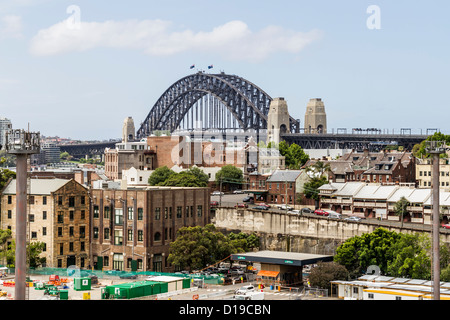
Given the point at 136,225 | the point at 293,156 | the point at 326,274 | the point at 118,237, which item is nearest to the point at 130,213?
the point at 136,225

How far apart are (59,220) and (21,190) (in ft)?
151

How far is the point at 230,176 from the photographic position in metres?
118

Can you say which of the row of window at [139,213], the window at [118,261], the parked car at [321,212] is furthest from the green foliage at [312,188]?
the window at [118,261]

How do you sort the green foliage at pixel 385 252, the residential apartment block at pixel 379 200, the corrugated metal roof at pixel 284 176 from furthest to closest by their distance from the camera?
the corrugated metal roof at pixel 284 176 < the residential apartment block at pixel 379 200 < the green foliage at pixel 385 252

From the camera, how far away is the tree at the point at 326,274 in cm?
5431

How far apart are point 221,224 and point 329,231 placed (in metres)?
15.7

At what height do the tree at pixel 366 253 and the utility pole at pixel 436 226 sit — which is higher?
the utility pole at pixel 436 226

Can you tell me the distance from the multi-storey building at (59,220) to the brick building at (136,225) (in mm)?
1131

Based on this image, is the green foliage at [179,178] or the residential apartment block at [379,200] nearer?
the residential apartment block at [379,200]

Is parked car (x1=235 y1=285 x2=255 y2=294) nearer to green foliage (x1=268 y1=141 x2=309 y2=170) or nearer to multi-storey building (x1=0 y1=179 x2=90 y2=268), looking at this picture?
multi-storey building (x1=0 y1=179 x2=90 y2=268)

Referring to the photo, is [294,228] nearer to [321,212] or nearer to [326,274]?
[321,212]

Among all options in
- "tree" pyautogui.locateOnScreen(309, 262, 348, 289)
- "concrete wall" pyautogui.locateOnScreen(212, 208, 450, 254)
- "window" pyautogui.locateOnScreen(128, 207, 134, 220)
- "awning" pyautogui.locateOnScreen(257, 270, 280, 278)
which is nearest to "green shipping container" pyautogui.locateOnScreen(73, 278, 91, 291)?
"awning" pyautogui.locateOnScreen(257, 270, 280, 278)

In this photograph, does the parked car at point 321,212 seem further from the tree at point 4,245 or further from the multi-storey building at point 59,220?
the tree at point 4,245
